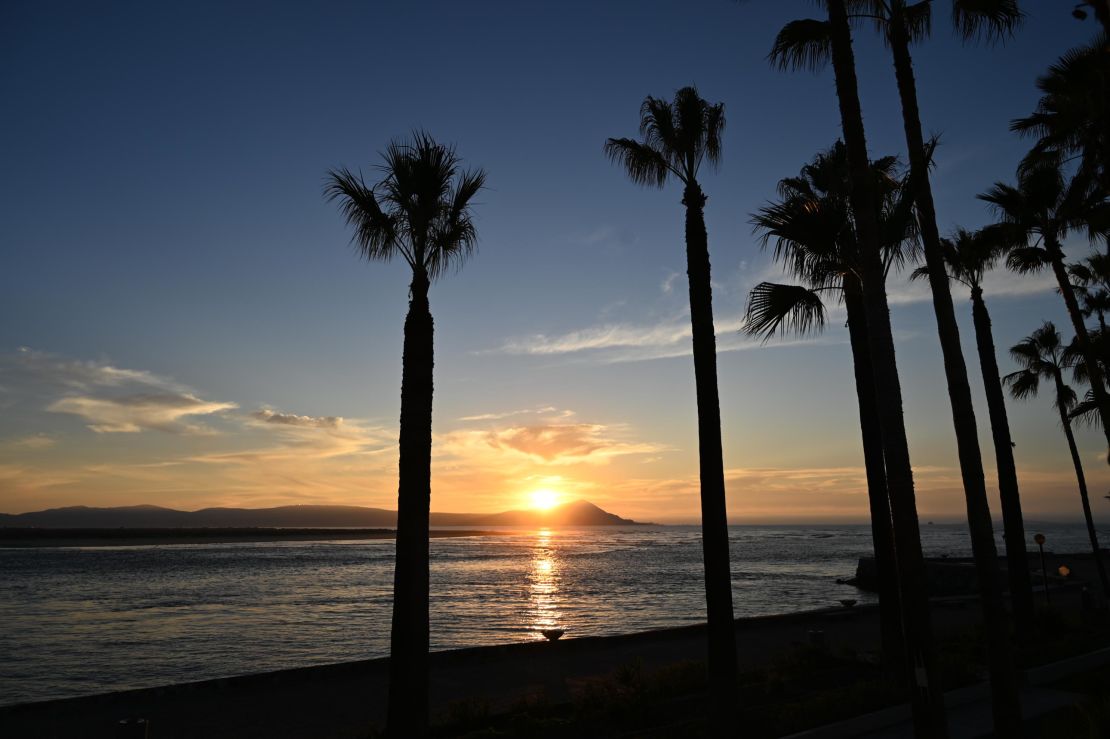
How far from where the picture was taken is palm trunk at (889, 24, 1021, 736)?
858 centimetres

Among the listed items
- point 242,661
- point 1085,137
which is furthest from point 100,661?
point 1085,137

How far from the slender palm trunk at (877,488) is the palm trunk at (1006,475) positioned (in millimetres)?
5745

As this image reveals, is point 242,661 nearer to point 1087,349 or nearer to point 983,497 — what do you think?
point 983,497

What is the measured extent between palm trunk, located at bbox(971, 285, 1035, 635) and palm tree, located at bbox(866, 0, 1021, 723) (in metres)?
9.53

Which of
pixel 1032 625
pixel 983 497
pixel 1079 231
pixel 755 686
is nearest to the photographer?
pixel 983 497

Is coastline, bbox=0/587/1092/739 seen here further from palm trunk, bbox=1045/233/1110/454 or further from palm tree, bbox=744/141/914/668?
palm trunk, bbox=1045/233/1110/454

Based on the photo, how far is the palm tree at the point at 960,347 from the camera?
339 inches

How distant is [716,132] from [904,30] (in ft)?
10.2

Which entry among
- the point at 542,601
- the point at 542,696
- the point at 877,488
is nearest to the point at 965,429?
the point at 877,488

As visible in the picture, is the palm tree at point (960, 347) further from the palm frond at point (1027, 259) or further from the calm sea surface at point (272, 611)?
the calm sea surface at point (272, 611)

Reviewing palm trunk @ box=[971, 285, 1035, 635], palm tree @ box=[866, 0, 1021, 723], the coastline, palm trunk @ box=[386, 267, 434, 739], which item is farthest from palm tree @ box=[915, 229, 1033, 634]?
palm trunk @ box=[386, 267, 434, 739]

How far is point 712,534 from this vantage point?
10125mm

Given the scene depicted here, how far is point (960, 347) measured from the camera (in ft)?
31.5

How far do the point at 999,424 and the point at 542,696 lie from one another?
13.7 metres
